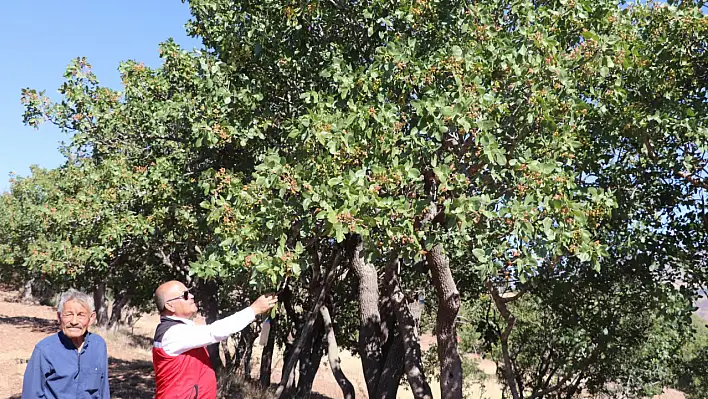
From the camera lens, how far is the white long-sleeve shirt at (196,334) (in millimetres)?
3906

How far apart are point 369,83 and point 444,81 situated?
3.00 feet

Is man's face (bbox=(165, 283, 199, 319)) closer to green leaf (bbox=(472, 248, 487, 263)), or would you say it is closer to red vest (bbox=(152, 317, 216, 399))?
red vest (bbox=(152, 317, 216, 399))

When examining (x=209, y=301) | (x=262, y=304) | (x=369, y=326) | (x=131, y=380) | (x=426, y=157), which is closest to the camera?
(x=262, y=304)

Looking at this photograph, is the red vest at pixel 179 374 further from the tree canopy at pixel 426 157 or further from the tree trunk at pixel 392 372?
the tree trunk at pixel 392 372

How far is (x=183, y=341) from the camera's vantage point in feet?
12.9

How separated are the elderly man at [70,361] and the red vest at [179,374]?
1.42 ft

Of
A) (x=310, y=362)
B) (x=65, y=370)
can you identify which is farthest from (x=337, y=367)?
(x=65, y=370)

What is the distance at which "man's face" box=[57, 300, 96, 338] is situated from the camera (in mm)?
3926

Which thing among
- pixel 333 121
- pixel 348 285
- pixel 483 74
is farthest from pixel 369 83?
pixel 348 285

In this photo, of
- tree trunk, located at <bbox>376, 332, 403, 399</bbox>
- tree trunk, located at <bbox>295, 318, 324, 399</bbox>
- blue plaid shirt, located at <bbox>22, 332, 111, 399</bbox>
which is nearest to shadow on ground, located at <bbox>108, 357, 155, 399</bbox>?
tree trunk, located at <bbox>295, 318, 324, 399</bbox>

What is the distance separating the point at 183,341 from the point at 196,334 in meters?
0.10

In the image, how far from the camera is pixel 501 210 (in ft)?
19.8

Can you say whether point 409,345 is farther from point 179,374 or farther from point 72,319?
point 72,319

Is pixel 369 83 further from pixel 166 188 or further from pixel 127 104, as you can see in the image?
pixel 127 104
